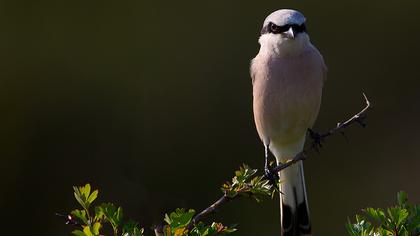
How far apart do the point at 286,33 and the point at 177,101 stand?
159 cm

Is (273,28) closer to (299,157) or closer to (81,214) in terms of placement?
(299,157)

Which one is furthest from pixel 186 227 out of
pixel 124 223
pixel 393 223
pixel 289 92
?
pixel 289 92

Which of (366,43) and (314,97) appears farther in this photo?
(366,43)

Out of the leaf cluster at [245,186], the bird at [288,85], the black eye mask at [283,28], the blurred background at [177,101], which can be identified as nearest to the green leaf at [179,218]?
the leaf cluster at [245,186]

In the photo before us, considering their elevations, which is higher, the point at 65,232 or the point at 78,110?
the point at 78,110

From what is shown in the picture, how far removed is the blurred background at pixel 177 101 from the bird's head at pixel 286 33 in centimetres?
132

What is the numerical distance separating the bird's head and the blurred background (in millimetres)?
1319

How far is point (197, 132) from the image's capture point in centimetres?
420

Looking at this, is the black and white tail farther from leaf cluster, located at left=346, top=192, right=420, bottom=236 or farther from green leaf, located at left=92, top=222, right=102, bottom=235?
green leaf, located at left=92, top=222, right=102, bottom=235

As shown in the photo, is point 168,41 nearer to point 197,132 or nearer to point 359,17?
point 197,132

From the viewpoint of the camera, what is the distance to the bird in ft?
8.99

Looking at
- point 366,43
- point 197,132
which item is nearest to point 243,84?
point 197,132

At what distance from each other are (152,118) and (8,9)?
0.92m

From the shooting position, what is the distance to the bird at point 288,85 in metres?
2.74
